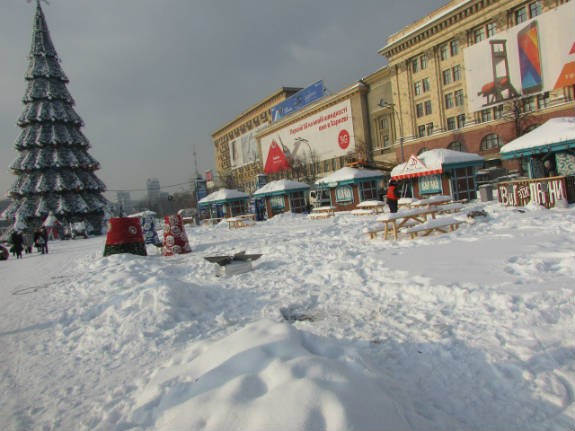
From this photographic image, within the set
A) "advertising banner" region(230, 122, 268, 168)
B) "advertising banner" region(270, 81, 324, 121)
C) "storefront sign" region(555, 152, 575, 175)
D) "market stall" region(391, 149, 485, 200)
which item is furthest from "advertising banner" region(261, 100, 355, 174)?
"storefront sign" region(555, 152, 575, 175)

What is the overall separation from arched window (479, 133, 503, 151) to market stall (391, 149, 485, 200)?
16.5m

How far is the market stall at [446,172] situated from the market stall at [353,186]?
433 centimetres

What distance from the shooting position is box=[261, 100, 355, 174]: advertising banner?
5025cm

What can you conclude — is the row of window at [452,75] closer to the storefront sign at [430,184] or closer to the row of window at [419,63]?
the row of window at [419,63]

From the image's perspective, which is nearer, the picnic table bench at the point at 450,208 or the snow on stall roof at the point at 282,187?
the picnic table bench at the point at 450,208

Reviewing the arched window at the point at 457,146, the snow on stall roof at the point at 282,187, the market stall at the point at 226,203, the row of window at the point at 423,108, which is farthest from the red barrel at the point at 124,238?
the row of window at the point at 423,108

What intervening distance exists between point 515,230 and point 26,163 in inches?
1511

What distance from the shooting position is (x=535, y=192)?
1230cm

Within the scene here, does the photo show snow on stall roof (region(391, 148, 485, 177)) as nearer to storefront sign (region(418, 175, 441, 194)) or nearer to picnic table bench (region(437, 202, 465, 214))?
storefront sign (region(418, 175, 441, 194))

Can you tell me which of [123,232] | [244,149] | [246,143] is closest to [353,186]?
[123,232]

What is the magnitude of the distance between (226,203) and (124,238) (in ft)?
65.3

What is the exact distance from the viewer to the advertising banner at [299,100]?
5612cm

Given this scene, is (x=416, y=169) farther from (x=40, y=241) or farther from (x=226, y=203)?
(x=40, y=241)

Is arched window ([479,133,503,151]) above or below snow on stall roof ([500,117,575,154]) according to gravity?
above
